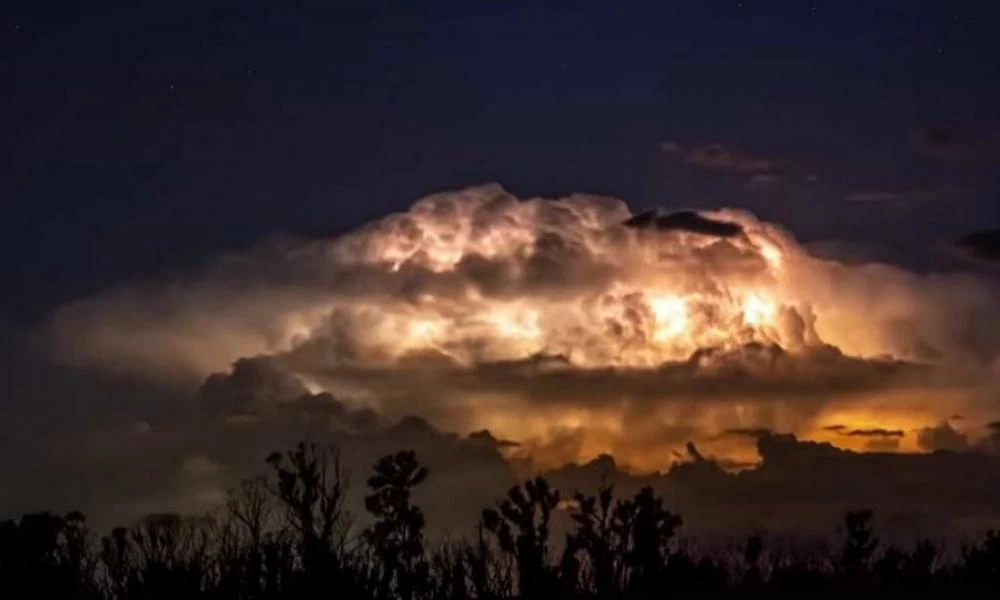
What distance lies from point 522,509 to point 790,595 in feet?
34.2

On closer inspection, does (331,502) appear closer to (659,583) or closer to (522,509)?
(522,509)

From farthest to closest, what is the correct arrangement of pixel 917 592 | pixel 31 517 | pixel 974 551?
pixel 974 551 → pixel 31 517 → pixel 917 592

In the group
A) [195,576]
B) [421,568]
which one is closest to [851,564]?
[421,568]

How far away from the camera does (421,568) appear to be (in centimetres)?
5856

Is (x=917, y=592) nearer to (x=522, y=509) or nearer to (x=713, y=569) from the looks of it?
(x=713, y=569)

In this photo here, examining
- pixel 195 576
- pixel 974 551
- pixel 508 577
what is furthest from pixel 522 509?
pixel 974 551

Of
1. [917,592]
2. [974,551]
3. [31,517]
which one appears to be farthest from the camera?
[974,551]

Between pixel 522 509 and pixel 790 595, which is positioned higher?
pixel 522 509

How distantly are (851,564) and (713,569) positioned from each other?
4.96 m

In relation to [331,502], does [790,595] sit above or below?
below

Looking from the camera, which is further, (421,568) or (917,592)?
(421,568)

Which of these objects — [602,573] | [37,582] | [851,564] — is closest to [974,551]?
[851,564]

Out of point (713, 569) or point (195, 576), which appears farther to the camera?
point (713, 569)

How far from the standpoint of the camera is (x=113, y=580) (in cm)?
5544
